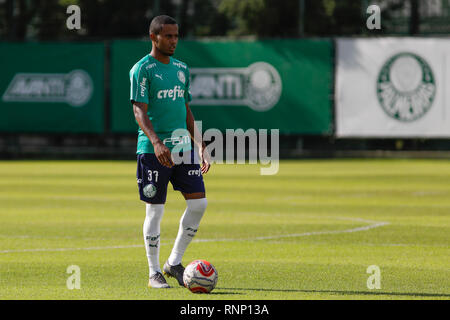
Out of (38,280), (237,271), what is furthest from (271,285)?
(38,280)

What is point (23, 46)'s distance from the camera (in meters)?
31.2

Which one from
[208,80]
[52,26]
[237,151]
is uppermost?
[52,26]

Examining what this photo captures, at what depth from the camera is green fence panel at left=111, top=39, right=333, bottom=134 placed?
29094 mm

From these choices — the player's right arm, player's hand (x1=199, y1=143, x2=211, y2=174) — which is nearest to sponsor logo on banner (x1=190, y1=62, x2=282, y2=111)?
player's hand (x1=199, y1=143, x2=211, y2=174)

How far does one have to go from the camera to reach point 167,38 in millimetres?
7988

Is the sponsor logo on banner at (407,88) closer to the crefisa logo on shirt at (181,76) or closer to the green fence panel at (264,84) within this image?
the green fence panel at (264,84)

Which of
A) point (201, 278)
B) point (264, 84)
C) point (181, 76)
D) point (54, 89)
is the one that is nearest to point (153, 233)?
point (201, 278)

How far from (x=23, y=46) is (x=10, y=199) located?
49.7 feet

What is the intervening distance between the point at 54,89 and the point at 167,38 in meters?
23.3

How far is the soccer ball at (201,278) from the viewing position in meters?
7.80

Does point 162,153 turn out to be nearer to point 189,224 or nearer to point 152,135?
point 152,135

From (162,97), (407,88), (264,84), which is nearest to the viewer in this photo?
(162,97)

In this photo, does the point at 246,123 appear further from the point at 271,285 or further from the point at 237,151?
the point at 271,285

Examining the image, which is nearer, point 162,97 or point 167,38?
point 167,38
